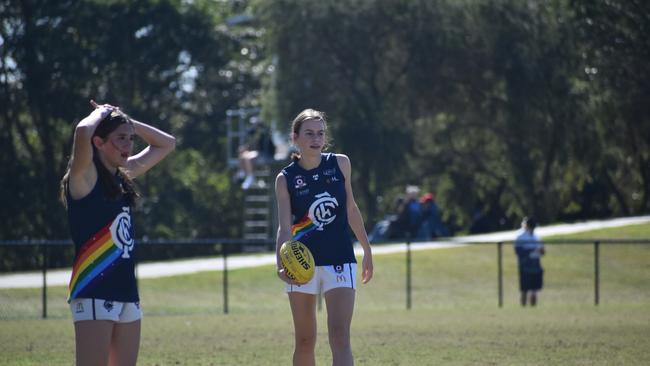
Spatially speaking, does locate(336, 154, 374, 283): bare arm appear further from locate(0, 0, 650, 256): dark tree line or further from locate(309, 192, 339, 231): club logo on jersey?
locate(0, 0, 650, 256): dark tree line

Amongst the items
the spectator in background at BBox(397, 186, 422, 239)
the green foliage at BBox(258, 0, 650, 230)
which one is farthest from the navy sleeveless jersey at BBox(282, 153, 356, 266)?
the green foliage at BBox(258, 0, 650, 230)

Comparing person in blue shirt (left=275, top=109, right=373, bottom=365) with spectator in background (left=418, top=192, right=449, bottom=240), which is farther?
spectator in background (left=418, top=192, right=449, bottom=240)

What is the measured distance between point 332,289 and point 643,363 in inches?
193

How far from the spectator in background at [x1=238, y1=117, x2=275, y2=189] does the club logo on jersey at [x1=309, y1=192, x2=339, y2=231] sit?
34982 millimetres

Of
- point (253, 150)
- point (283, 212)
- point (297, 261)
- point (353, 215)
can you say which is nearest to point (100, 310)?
point (297, 261)

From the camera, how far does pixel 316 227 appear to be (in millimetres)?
8719

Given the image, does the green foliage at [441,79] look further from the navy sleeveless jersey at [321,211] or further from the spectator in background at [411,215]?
the navy sleeveless jersey at [321,211]

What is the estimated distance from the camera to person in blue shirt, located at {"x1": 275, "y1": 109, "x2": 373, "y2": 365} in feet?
28.4

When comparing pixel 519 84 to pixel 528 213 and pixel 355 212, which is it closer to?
pixel 528 213

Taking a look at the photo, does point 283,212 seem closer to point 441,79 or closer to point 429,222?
point 429,222

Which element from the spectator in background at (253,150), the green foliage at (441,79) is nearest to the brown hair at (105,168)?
the spectator in background at (253,150)

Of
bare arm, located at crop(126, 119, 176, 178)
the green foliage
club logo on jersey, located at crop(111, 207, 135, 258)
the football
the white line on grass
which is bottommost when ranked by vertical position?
the white line on grass

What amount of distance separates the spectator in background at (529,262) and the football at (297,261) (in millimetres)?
17373

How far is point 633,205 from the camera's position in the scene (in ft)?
190
